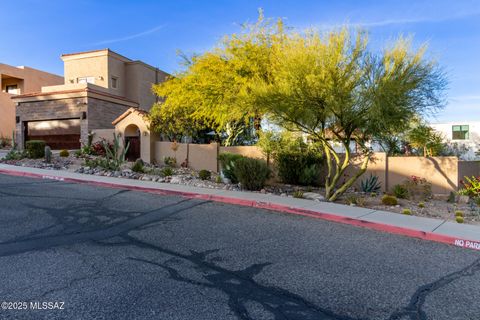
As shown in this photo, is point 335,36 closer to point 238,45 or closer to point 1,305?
point 238,45

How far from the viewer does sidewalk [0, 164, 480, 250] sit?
7.61 meters

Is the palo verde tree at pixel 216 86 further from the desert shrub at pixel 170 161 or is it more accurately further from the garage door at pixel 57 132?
the garage door at pixel 57 132

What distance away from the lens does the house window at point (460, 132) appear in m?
33.5

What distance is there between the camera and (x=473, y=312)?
163 inches

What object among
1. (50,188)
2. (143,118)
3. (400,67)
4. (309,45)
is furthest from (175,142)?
(400,67)

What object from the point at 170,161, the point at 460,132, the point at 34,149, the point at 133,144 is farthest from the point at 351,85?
the point at 460,132

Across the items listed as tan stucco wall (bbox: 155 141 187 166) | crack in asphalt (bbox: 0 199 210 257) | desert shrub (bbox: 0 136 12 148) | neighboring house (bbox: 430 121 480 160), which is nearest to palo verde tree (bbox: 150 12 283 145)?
tan stucco wall (bbox: 155 141 187 166)

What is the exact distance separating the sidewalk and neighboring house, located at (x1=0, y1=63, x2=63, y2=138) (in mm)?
23853

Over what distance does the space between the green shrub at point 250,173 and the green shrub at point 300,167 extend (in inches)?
121

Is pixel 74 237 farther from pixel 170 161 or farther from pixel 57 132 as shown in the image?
pixel 57 132

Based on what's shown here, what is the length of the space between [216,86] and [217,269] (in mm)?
14521

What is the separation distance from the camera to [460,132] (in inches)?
1331

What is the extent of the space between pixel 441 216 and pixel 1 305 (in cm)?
1068

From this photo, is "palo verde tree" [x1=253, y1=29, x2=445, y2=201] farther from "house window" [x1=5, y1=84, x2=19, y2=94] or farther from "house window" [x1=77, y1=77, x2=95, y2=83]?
"house window" [x1=5, y1=84, x2=19, y2=94]
